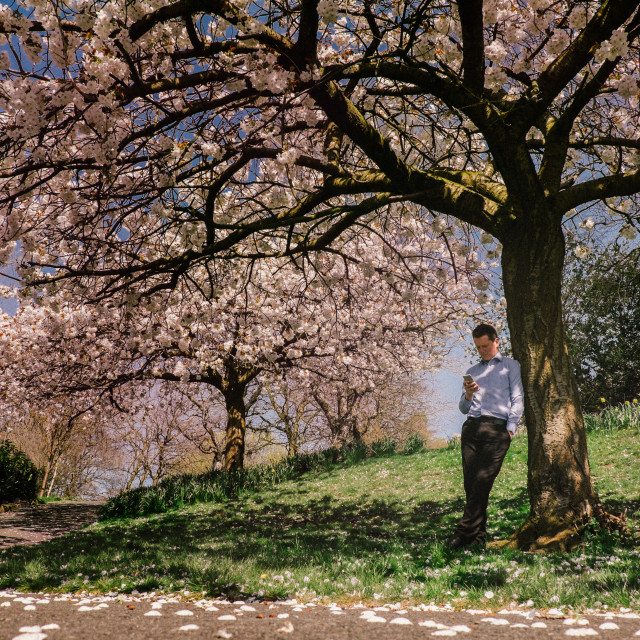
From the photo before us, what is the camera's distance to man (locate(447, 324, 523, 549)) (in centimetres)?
570

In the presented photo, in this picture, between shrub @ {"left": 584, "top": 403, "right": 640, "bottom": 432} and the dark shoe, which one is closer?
the dark shoe

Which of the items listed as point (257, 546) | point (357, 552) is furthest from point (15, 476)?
point (357, 552)

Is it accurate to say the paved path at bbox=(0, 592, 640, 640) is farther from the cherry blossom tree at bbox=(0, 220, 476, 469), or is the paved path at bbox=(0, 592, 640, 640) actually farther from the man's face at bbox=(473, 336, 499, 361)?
the cherry blossom tree at bbox=(0, 220, 476, 469)

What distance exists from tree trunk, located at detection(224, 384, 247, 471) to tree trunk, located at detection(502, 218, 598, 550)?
11029 millimetres

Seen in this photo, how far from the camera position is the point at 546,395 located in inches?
224

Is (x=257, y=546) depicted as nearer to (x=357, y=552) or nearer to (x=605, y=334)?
(x=357, y=552)

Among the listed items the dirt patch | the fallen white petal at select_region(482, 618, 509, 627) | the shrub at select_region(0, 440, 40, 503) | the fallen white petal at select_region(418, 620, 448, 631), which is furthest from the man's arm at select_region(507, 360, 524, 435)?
the shrub at select_region(0, 440, 40, 503)

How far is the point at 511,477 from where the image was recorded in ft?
36.4

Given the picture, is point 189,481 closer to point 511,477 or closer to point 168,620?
point 511,477

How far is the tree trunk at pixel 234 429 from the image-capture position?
15.5m

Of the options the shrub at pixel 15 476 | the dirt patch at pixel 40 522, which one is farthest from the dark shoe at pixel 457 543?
the shrub at pixel 15 476

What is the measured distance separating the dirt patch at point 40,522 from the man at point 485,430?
8.69 metres

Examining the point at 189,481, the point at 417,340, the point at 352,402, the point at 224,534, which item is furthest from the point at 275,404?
the point at 224,534

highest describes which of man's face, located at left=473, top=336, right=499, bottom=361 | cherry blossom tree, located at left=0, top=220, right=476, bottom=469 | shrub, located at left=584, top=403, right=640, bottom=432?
cherry blossom tree, located at left=0, top=220, right=476, bottom=469
